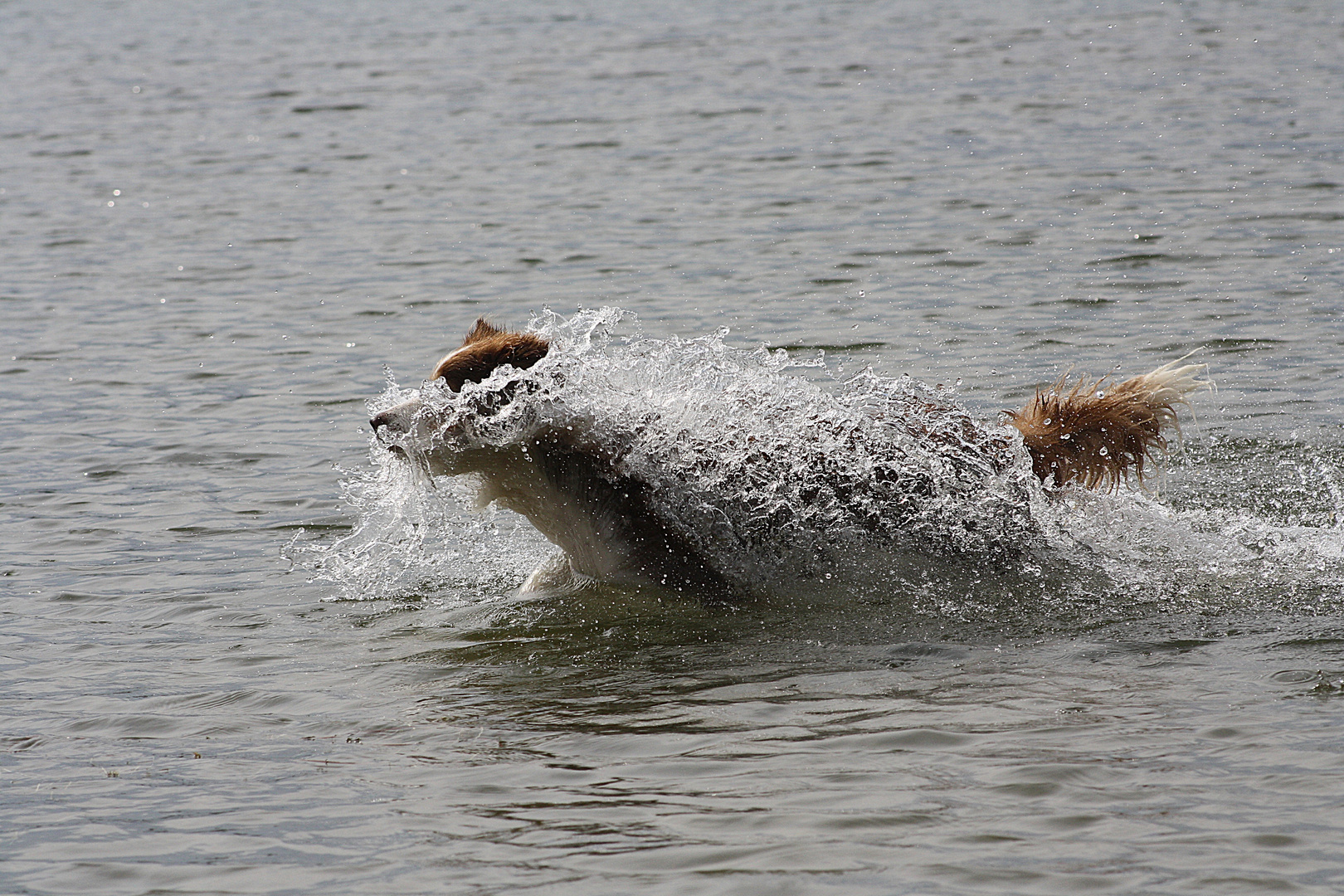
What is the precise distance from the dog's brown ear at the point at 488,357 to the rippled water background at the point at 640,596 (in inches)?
45.2

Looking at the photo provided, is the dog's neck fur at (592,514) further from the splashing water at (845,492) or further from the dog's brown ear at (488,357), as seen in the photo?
the dog's brown ear at (488,357)

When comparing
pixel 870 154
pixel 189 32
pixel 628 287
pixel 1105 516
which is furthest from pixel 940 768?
pixel 189 32

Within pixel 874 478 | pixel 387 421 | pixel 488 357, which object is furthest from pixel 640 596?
pixel 387 421

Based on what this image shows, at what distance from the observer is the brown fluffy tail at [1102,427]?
21.1ft

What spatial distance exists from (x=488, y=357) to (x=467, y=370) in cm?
9

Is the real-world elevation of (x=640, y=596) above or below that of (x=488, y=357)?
below

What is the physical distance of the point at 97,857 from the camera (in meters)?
4.57

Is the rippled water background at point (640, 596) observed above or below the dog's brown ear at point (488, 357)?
below

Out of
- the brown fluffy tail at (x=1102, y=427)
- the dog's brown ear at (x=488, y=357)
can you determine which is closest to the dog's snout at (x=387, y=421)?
the dog's brown ear at (x=488, y=357)

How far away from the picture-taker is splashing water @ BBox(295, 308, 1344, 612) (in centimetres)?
635

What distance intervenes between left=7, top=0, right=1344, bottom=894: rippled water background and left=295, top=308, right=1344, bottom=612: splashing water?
111 mm

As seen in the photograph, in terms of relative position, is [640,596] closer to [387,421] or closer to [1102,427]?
[387,421]

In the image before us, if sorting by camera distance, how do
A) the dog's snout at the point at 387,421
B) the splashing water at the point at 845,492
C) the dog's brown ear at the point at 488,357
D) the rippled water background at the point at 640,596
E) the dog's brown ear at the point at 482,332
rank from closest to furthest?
the rippled water background at the point at 640,596, the dog's snout at the point at 387,421, the dog's brown ear at the point at 488,357, the dog's brown ear at the point at 482,332, the splashing water at the point at 845,492

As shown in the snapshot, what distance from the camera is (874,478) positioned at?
6406 millimetres
